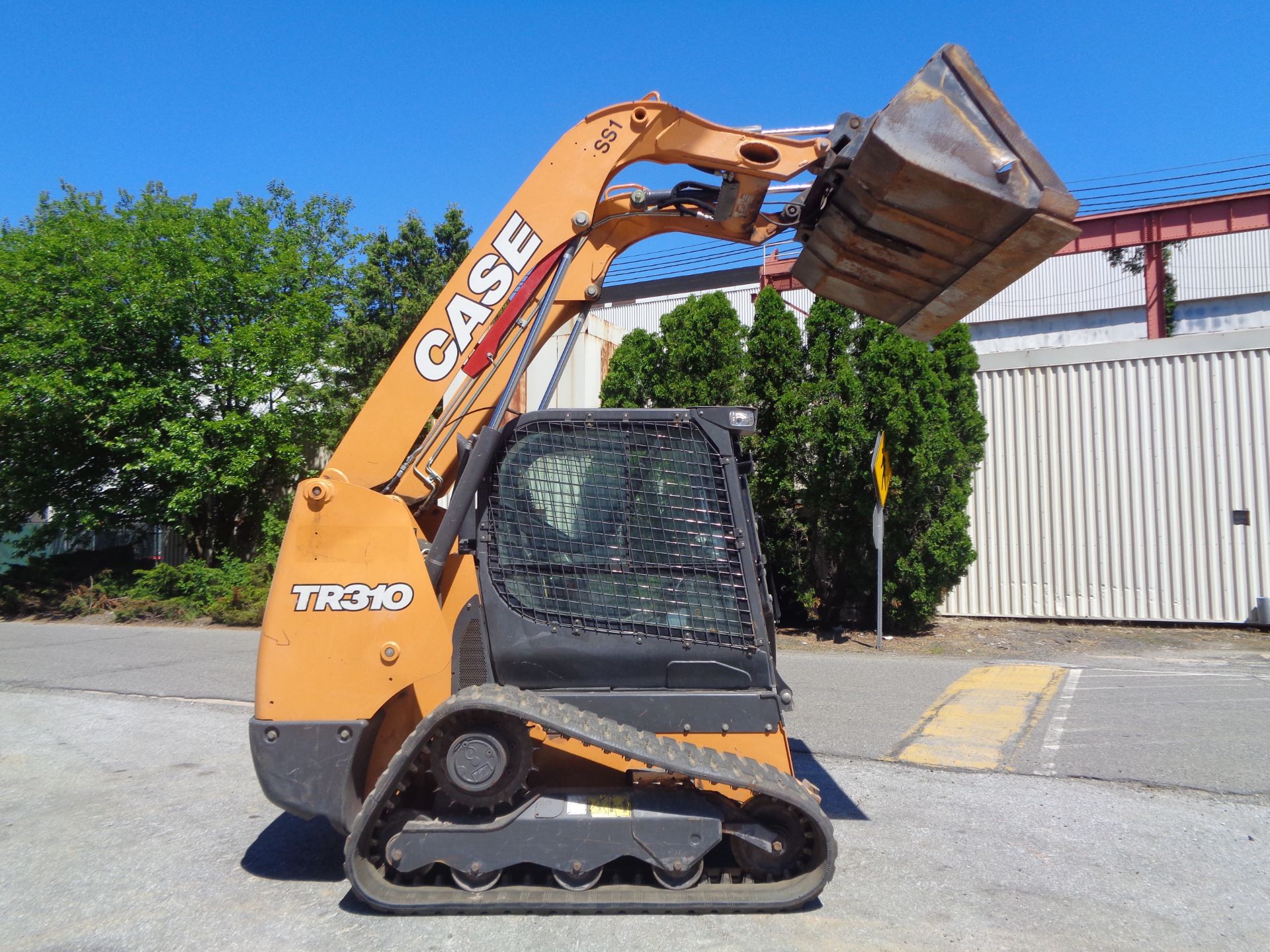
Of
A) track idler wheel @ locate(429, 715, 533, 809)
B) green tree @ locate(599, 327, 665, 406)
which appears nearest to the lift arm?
track idler wheel @ locate(429, 715, 533, 809)

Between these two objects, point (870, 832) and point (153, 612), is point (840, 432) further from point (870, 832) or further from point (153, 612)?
point (153, 612)

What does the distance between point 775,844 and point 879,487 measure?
346 inches

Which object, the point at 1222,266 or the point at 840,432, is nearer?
the point at 840,432

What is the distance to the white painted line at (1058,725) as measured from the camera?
6.32 metres

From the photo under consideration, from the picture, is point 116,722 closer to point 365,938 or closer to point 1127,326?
point 365,938

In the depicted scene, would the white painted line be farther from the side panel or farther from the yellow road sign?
the side panel

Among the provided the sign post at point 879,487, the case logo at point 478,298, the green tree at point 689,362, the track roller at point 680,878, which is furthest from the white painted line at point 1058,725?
the green tree at point 689,362

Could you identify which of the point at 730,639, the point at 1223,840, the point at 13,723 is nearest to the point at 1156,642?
the point at 1223,840

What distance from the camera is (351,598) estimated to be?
3947 mm

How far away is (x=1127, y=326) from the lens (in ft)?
89.8

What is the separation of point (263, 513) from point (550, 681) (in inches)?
662

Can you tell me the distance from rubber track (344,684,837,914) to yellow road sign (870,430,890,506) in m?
8.61

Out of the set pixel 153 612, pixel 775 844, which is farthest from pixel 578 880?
pixel 153 612

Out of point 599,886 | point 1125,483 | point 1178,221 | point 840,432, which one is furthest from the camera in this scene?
point 1178,221
